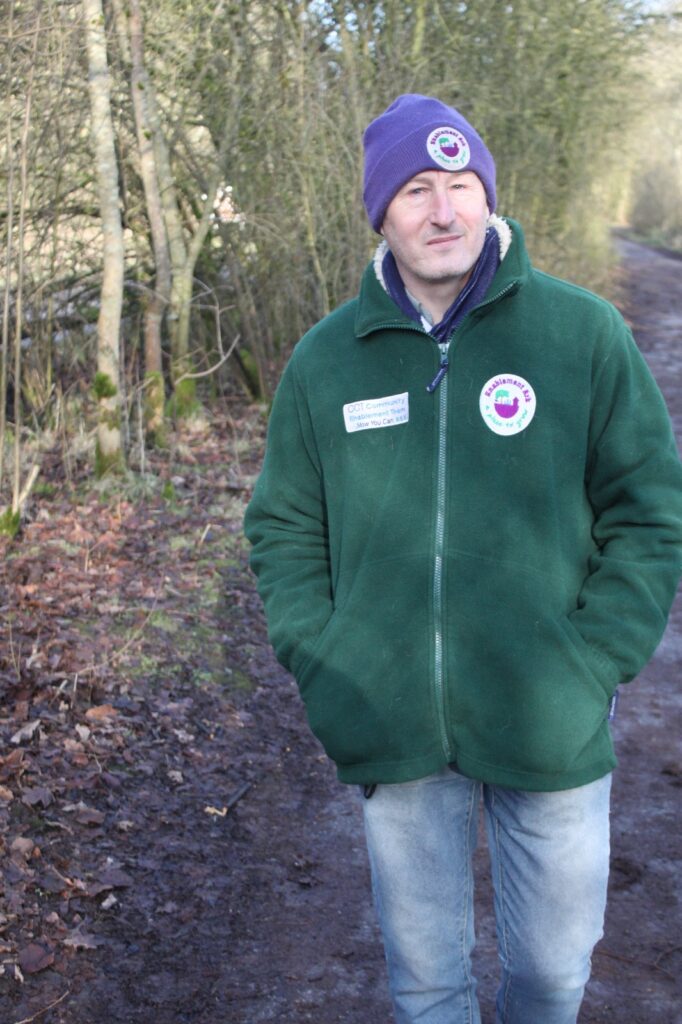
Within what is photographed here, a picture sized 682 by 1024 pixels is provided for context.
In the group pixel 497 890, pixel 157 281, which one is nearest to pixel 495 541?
pixel 497 890

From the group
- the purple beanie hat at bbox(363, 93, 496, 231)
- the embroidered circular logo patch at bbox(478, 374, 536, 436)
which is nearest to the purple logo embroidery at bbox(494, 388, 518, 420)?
the embroidered circular logo patch at bbox(478, 374, 536, 436)

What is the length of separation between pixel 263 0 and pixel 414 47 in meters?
1.89

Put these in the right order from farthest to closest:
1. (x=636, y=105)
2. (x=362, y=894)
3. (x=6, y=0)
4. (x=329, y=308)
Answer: (x=636, y=105)
(x=329, y=308)
(x=6, y=0)
(x=362, y=894)

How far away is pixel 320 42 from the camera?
10.2m

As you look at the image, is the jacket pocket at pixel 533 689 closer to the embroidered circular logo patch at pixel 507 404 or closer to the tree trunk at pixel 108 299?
the embroidered circular logo patch at pixel 507 404

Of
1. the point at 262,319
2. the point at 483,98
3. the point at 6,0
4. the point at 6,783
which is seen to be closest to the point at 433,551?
the point at 6,783

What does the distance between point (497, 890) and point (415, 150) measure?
163cm

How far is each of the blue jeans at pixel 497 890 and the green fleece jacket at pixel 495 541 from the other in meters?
0.10

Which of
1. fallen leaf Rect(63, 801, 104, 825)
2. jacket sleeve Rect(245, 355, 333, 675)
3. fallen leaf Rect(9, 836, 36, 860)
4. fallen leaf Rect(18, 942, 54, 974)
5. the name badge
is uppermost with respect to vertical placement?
the name badge

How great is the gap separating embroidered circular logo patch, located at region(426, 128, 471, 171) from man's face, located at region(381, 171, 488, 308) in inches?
0.8

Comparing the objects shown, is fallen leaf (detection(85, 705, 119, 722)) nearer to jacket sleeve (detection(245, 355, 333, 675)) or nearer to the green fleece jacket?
jacket sleeve (detection(245, 355, 333, 675))

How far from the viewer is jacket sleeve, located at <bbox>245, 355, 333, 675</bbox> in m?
2.63

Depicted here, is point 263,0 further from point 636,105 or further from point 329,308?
point 636,105

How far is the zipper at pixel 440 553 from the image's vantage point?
246cm
